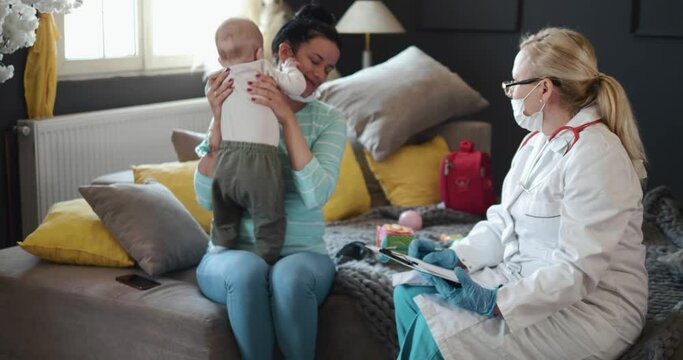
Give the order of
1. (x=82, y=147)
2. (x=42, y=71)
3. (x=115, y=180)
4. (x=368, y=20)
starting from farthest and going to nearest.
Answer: (x=368, y=20), (x=82, y=147), (x=42, y=71), (x=115, y=180)

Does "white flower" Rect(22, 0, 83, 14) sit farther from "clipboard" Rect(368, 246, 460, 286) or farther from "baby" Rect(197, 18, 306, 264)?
"clipboard" Rect(368, 246, 460, 286)

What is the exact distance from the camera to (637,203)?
199 cm

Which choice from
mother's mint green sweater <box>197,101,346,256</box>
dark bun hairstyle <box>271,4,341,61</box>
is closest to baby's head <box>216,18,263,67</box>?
dark bun hairstyle <box>271,4,341,61</box>

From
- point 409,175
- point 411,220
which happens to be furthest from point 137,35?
point 411,220

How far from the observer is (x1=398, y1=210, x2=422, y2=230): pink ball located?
3.38m

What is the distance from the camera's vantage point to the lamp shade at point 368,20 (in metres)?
4.74

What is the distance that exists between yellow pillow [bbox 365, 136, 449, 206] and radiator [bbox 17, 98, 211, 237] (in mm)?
940

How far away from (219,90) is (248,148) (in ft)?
0.61

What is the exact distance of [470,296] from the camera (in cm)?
202

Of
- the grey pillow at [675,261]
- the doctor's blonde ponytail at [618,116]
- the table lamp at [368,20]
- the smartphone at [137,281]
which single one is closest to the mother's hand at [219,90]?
the smartphone at [137,281]

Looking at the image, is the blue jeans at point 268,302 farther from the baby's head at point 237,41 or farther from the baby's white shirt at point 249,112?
the baby's head at point 237,41

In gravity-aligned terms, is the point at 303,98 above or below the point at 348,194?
above

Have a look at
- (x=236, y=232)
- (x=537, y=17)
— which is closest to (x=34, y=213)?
(x=236, y=232)

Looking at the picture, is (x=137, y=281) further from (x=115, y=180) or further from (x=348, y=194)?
(x=348, y=194)
